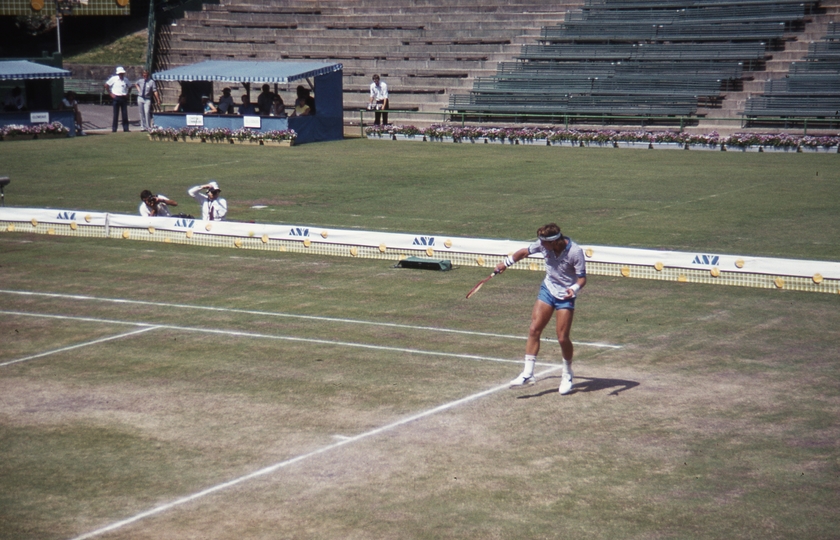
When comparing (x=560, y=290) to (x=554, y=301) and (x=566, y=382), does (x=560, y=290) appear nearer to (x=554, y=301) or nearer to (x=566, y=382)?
(x=554, y=301)

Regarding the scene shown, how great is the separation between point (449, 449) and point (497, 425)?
0.84 meters

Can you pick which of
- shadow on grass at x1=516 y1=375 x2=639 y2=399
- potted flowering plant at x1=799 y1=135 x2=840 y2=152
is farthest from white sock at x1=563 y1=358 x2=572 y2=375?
potted flowering plant at x1=799 y1=135 x2=840 y2=152

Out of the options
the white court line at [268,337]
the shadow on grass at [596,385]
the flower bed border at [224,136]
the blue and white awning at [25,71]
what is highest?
the blue and white awning at [25,71]

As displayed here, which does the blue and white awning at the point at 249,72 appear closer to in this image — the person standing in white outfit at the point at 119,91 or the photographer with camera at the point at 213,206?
the person standing in white outfit at the point at 119,91

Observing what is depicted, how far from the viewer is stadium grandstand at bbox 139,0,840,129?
43031 mm

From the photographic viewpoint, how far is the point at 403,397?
1180 centimetres

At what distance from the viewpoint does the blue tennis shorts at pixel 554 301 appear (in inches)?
461

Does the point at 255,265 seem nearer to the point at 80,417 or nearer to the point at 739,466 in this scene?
the point at 80,417

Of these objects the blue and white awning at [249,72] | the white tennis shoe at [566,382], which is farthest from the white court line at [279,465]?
the blue and white awning at [249,72]

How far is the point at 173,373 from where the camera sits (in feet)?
42.0

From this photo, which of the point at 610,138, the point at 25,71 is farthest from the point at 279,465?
the point at 25,71

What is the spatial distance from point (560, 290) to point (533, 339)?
62cm

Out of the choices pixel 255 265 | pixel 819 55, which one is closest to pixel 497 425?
pixel 255 265

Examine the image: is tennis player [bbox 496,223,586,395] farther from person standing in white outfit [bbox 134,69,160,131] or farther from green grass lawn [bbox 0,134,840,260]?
person standing in white outfit [bbox 134,69,160,131]
